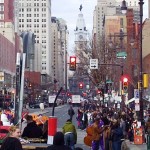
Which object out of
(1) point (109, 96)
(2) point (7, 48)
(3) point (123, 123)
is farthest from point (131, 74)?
(2) point (7, 48)

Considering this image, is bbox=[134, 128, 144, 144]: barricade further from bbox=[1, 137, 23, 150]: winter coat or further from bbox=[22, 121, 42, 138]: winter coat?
bbox=[1, 137, 23, 150]: winter coat

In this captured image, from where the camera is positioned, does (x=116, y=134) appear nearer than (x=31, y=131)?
No

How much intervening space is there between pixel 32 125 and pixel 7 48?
123 metres

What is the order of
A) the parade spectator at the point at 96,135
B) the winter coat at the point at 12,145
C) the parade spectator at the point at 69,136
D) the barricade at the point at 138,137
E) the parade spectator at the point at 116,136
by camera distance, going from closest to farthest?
1. the winter coat at the point at 12,145
2. the parade spectator at the point at 69,136
3. the parade spectator at the point at 116,136
4. the parade spectator at the point at 96,135
5. the barricade at the point at 138,137

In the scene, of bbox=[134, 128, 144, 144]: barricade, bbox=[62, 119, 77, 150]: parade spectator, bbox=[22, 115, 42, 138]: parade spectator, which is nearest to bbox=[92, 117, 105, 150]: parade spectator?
bbox=[62, 119, 77, 150]: parade spectator

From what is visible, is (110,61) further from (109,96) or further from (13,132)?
(13,132)

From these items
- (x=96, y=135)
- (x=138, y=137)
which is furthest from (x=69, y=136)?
(x=138, y=137)

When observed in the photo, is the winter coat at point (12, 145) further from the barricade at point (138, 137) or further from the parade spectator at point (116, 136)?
the barricade at point (138, 137)

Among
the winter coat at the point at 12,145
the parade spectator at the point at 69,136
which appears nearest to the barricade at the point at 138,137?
the parade spectator at the point at 69,136

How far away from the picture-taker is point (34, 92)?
6270 inches

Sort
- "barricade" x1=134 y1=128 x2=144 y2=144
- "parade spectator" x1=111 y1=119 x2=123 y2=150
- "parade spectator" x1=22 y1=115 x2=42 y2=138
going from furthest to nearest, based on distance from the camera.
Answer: "barricade" x1=134 y1=128 x2=144 y2=144, "parade spectator" x1=111 y1=119 x2=123 y2=150, "parade spectator" x1=22 y1=115 x2=42 y2=138

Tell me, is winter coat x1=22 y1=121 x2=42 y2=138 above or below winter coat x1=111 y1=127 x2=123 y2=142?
above

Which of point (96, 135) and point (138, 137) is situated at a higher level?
point (96, 135)

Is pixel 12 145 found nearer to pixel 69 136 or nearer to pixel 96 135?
pixel 69 136
